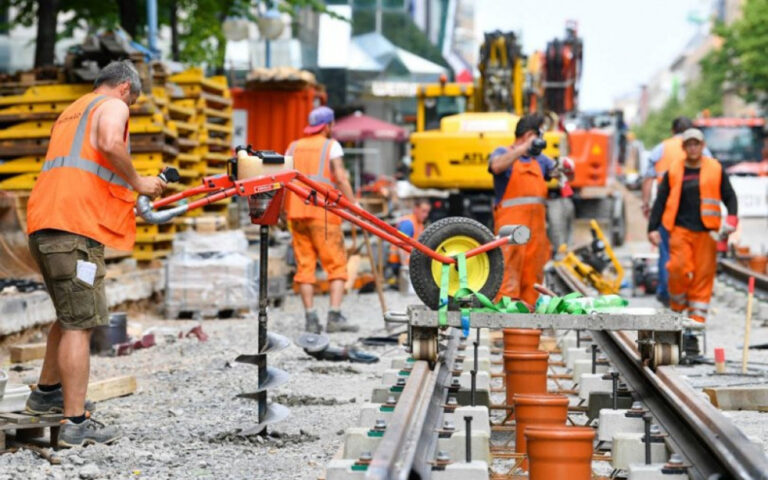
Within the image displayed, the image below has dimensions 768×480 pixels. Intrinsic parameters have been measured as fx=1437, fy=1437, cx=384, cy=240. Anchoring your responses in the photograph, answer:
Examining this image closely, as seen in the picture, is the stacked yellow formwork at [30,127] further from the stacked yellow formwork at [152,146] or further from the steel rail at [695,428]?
the steel rail at [695,428]

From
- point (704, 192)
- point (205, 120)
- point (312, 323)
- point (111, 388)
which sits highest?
point (205, 120)

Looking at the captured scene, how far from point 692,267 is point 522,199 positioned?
150cm

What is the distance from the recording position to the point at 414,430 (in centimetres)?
573

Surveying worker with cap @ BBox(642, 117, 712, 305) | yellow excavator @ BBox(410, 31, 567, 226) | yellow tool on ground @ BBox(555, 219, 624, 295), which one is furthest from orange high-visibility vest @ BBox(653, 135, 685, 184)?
yellow excavator @ BBox(410, 31, 567, 226)

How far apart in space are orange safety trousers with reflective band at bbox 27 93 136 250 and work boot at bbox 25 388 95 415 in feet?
2.69

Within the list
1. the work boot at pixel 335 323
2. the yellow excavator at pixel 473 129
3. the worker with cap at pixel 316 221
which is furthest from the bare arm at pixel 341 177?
the yellow excavator at pixel 473 129

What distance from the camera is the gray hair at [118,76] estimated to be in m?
7.16

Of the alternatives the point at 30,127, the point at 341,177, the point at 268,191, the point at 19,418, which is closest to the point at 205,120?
the point at 30,127

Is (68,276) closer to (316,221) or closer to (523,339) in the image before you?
(523,339)

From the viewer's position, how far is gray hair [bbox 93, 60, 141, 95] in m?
7.16

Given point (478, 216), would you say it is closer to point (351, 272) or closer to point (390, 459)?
point (351, 272)

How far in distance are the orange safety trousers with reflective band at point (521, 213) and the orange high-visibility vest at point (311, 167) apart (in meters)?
1.52

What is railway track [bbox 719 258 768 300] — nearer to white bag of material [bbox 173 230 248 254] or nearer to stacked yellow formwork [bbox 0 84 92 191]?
white bag of material [bbox 173 230 248 254]

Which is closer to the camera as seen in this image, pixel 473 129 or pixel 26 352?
pixel 26 352
